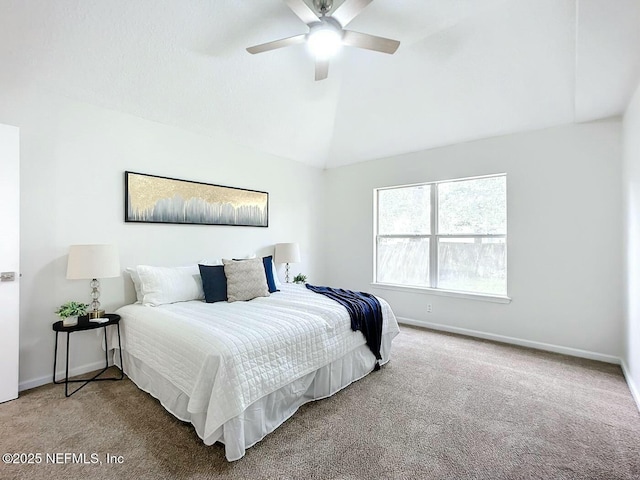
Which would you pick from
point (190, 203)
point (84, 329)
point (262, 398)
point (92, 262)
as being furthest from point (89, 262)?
point (262, 398)

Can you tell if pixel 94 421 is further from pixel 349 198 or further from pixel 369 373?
pixel 349 198

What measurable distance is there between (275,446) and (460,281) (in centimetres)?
311

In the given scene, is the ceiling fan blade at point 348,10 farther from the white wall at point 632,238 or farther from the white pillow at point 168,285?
the white pillow at point 168,285

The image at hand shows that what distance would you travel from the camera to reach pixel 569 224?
326 centimetres

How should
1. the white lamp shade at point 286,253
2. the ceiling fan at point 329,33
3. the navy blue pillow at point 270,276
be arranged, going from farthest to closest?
the white lamp shade at point 286,253
the navy blue pillow at point 270,276
the ceiling fan at point 329,33

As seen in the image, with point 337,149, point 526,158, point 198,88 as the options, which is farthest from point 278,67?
point 526,158

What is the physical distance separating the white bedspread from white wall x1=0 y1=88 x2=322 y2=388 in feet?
1.91

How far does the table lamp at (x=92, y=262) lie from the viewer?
8.11 feet

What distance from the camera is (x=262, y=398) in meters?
1.91

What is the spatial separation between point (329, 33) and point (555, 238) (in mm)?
3073

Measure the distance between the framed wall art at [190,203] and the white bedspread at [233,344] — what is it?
1015mm

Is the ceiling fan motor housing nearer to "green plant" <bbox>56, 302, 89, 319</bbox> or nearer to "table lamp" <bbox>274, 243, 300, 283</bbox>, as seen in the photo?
"table lamp" <bbox>274, 243, 300, 283</bbox>

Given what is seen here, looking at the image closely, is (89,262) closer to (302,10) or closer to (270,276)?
(270,276)

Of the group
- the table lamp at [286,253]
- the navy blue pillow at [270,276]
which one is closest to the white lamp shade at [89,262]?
the navy blue pillow at [270,276]
